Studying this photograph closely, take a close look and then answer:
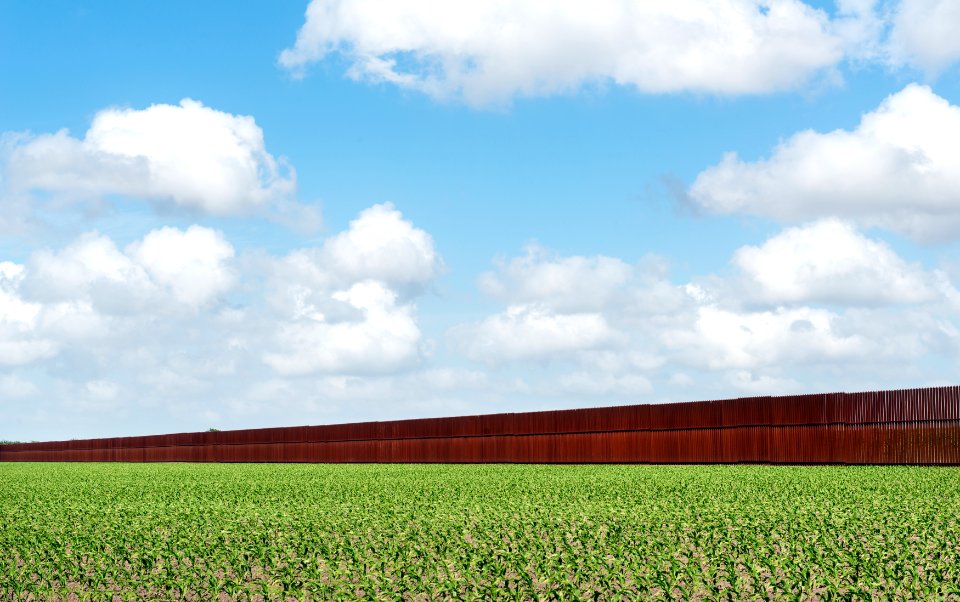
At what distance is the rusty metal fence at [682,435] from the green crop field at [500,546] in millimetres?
6102

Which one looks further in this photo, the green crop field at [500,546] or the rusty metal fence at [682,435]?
the rusty metal fence at [682,435]

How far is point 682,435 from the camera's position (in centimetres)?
2266

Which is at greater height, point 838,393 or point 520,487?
point 838,393

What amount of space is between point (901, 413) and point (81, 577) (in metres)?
16.4

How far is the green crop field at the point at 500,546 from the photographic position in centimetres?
664

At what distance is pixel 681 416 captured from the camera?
74.5 ft

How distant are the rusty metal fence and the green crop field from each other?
240 inches

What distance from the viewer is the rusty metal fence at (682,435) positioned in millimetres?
19281

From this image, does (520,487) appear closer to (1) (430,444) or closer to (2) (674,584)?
(2) (674,584)

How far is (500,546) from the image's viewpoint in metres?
7.80

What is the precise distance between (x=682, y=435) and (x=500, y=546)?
15534 mm

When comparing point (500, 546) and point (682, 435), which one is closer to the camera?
point (500, 546)

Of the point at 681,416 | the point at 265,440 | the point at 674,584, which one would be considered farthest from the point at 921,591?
the point at 265,440

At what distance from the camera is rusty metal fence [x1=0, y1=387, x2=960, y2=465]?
19.3 metres
